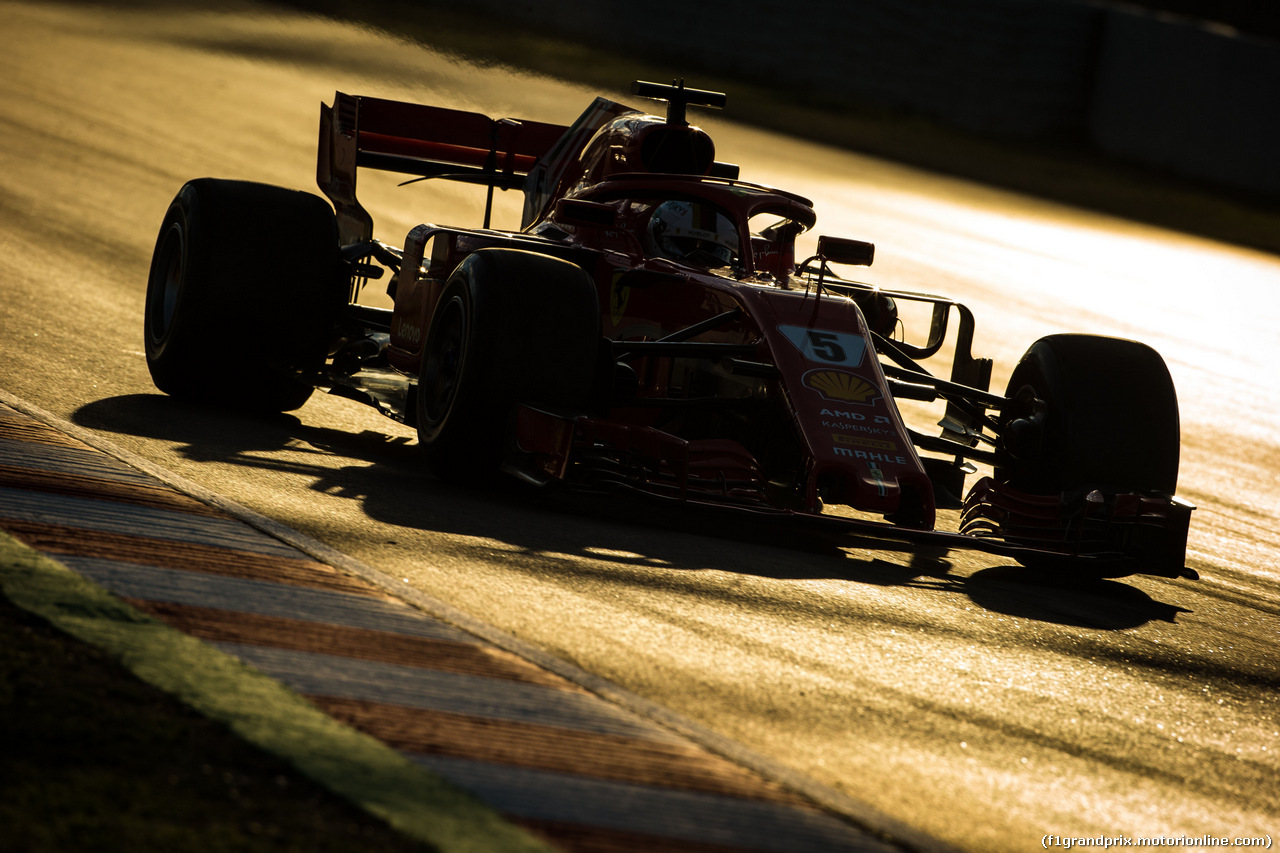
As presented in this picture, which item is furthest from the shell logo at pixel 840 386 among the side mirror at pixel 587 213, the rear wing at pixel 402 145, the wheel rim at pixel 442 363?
the rear wing at pixel 402 145

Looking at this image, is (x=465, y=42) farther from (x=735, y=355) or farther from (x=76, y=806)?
(x=76, y=806)

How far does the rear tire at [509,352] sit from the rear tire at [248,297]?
1.54 meters

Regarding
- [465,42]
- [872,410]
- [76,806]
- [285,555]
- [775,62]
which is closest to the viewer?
[76,806]

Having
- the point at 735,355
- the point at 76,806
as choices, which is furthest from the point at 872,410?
the point at 76,806

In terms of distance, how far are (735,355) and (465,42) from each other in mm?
11979

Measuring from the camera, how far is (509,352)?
6.14m

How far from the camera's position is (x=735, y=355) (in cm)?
645

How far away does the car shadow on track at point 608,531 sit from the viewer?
5.64 meters

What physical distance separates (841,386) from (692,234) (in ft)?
4.89

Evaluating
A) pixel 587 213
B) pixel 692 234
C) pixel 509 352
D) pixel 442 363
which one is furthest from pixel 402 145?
pixel 509 352

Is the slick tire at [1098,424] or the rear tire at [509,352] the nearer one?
the rear tire at [509,352]

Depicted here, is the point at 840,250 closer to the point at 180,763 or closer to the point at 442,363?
the point at 442,363

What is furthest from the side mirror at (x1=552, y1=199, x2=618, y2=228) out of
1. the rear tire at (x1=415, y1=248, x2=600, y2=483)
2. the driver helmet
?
the rear tire at (x1=415, y1=248, x2=600, y2=483)

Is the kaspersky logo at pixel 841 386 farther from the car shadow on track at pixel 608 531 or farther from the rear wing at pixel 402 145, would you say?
the rear wing at pixel 402 145
